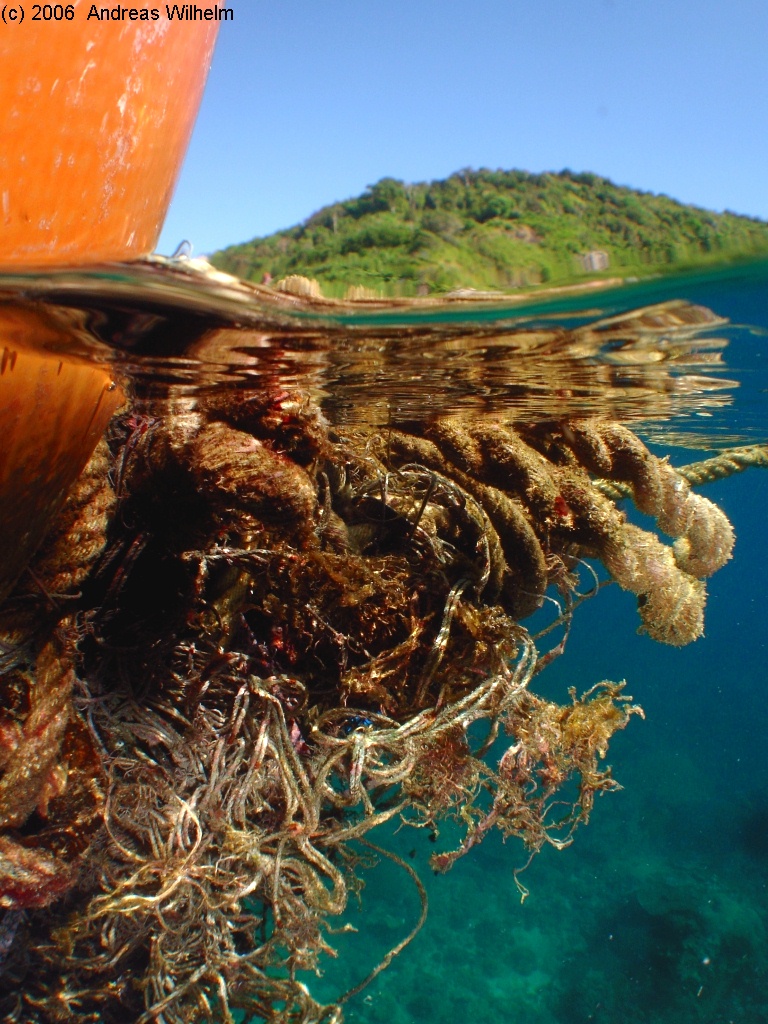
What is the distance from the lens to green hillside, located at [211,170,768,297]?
3277 mm

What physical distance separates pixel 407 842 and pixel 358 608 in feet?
45.6

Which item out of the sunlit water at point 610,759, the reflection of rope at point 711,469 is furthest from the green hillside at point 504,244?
the reflection of rope at point 711,469

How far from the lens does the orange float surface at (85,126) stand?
250cm

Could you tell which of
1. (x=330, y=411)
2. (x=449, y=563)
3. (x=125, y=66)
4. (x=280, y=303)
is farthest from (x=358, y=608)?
(x=125, y=66)

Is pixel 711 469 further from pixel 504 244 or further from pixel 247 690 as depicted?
pixel 247 690

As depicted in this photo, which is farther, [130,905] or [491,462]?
[491,462]

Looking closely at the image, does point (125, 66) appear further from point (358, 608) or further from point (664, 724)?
point (664, 724)

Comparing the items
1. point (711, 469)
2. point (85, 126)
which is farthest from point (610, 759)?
point (85, 126)

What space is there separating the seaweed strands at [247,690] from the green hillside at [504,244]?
0.95 m

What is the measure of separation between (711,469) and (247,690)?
18.5 ft

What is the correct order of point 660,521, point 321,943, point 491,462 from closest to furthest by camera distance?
point 321,943 < point 491,462 < point 660,521

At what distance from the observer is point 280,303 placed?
11.4 ft

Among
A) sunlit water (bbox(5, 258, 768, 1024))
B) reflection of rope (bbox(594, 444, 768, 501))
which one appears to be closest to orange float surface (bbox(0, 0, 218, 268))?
sunlit water (bbox(5, 258, 768, 1024))

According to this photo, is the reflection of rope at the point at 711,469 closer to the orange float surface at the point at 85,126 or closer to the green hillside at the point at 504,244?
the green hillside at the point at 504,244
